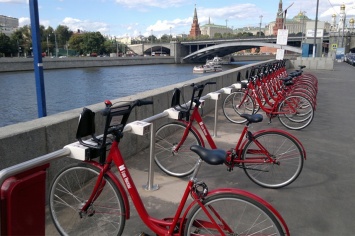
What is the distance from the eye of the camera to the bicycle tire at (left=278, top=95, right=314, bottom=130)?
6016 millimetres

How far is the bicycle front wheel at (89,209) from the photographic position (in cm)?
251

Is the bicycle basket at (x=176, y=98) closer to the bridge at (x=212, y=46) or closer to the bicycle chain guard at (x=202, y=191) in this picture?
the bicycle chain guard at (x=202, y=191)

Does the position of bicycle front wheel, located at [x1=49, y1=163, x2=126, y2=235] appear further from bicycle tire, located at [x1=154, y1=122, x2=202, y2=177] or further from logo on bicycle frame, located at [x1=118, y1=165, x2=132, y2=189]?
bicycle tire, located at [x1=154, y1=122, x2=202, y2=177]

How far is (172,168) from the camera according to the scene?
4137 millimetres

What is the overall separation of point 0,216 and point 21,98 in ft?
83.2

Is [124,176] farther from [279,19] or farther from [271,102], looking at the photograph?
[279,19]

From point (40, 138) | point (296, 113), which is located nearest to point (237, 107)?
point (296, 113)

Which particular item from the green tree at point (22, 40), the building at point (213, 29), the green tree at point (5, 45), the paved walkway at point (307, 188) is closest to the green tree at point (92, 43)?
the green tree at point (22, 40)

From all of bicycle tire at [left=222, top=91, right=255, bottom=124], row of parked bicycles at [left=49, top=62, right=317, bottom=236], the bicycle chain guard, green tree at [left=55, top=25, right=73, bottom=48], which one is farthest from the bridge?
the bicycle chain guard

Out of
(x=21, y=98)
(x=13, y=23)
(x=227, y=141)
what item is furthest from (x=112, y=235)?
(x=13, y=23)

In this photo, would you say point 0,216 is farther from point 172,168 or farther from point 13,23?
point 13,23

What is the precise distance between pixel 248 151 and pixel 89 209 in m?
1.80

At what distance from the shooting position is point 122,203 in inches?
95.3

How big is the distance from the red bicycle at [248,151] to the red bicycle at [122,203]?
35.9 inches
